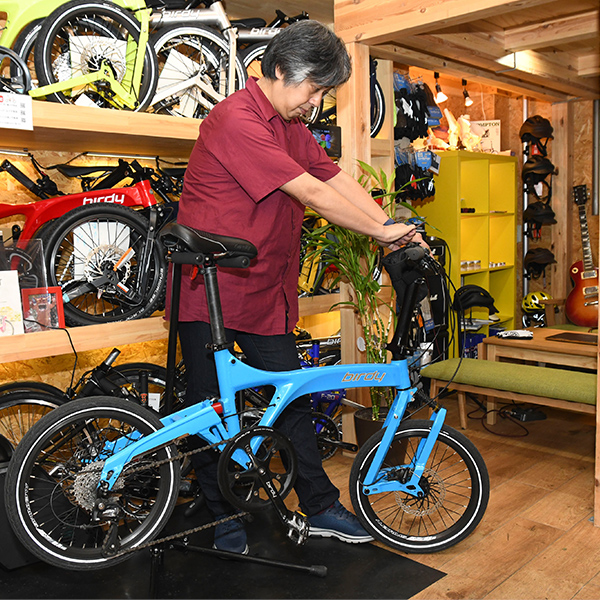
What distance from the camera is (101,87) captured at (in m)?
2.62

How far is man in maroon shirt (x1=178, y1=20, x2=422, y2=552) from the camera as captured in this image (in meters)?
2.06

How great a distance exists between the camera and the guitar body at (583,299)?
456cm

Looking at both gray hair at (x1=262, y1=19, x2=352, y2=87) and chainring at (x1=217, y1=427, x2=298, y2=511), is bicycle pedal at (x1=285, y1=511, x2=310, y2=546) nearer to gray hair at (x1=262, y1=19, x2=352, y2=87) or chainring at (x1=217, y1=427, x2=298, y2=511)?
chainring at (x1=217, y1=427, x2=298, y2=511)

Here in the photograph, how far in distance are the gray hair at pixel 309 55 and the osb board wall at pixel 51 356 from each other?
139 centimetres

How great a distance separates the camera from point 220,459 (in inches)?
80.0

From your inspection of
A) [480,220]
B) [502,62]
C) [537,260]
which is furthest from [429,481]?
[537,260]

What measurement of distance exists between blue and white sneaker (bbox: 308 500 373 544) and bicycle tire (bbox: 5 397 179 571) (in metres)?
0.64

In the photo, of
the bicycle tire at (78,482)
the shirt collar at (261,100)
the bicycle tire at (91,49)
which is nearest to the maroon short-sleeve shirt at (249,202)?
the shirt collar at (261,100)

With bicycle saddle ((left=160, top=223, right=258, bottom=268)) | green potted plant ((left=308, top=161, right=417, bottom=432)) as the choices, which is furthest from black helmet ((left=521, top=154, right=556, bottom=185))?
bicycle saddle ((left=160, top=223, right=258, bottom=268))

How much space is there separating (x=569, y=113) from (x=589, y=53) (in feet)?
2.33

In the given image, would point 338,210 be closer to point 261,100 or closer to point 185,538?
point 261,100

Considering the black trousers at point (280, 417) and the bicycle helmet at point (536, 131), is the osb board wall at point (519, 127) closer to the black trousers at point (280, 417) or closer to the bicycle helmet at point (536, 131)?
the bicycle helmet at point (536, 131)

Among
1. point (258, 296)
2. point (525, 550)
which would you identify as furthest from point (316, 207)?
point (525, 550)

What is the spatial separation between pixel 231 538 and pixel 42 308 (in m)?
1.12
